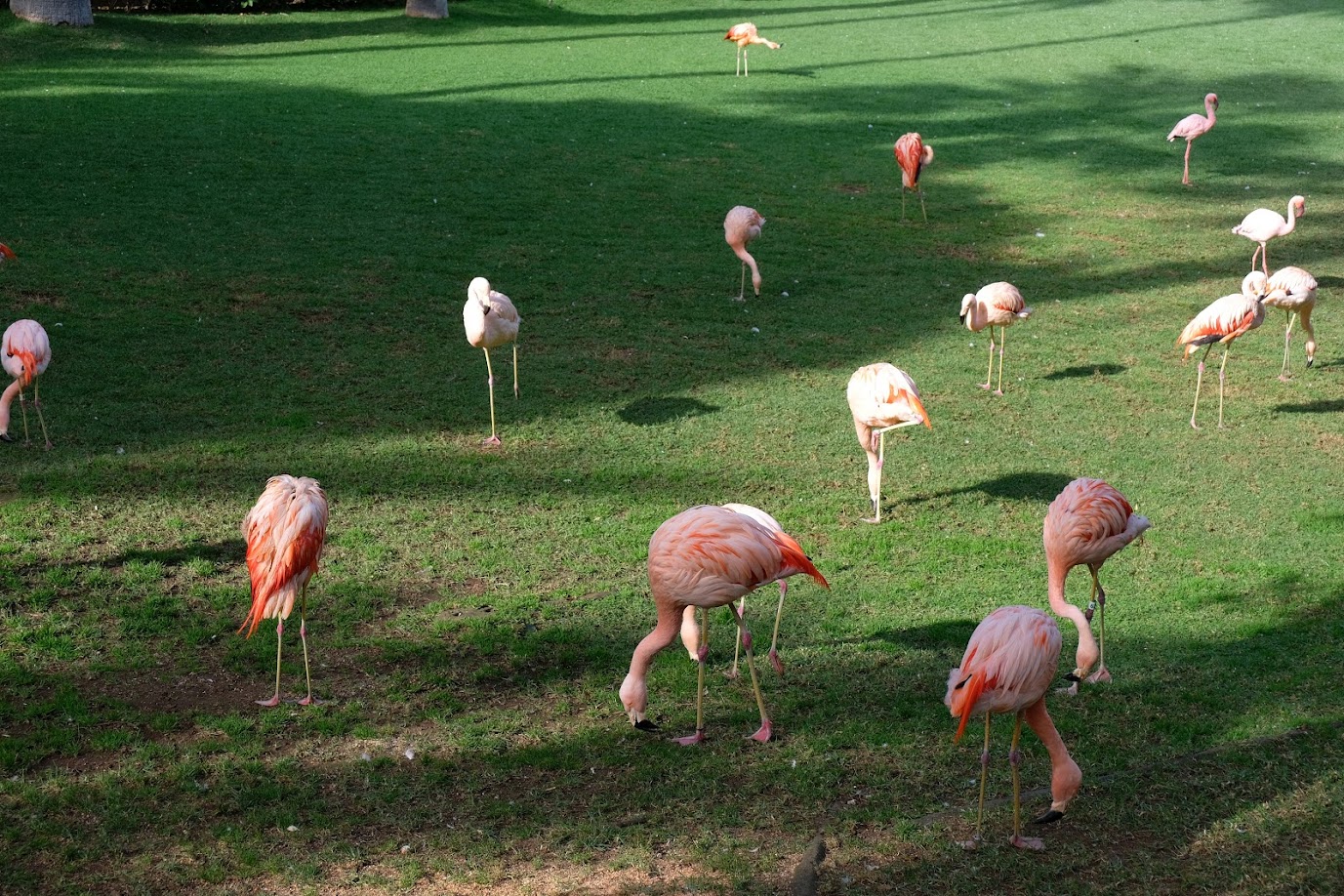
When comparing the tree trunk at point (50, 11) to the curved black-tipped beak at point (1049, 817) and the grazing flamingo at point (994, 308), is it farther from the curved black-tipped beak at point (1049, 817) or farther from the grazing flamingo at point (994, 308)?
the curved black-tipped beak at point (1049, 817)

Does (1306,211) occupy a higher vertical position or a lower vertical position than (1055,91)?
lower

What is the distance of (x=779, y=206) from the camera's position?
42.2 ft

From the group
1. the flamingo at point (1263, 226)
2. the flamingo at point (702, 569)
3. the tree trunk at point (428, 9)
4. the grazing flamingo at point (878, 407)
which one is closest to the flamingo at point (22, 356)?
the flamingo at point (702, 569)

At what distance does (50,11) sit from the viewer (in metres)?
17.6

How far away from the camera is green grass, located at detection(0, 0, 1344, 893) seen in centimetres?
435

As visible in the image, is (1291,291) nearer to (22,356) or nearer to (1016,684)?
(1016,684)

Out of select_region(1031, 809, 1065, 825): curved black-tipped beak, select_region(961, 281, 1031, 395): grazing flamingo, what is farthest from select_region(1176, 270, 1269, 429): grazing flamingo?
select_region(1031, 809, 1065, 825): curved black-tipped beak

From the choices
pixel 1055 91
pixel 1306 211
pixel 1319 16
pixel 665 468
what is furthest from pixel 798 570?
pixel 1319 16

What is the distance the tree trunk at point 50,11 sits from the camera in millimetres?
17609

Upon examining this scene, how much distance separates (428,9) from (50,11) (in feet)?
20.5

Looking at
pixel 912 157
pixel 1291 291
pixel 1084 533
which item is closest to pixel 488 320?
pixel 1084 533

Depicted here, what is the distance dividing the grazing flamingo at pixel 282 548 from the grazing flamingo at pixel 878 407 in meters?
3.16

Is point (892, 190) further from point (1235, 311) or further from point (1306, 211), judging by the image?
point (1235, 311)

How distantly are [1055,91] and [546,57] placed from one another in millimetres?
7576
